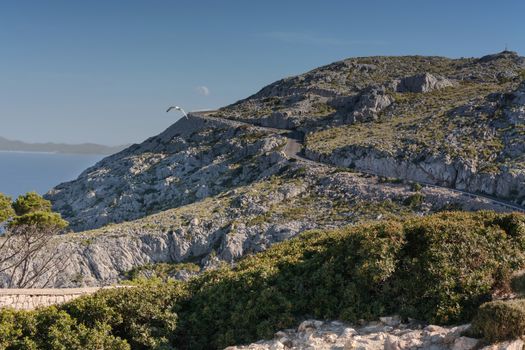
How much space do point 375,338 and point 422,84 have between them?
96396 millimetres

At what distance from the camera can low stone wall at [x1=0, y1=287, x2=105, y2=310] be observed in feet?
57.9

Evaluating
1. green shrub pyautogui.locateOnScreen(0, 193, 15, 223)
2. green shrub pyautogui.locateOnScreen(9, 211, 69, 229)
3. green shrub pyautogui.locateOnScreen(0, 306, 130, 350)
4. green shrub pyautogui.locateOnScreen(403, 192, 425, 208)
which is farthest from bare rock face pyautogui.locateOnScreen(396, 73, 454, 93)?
green shrub pyautogui.locateOnScreen(0, 306, 130, 350)

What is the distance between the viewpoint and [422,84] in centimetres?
9994

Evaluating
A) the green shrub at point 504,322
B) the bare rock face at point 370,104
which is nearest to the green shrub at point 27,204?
the green shrub at point 504,322

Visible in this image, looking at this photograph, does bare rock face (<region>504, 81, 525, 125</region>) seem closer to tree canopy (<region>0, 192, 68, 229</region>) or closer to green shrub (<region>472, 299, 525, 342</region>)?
tree canopy (<region>0, 192, 68, 229</region>)

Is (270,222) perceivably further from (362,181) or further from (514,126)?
(514,126)

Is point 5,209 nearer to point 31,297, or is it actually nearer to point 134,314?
point 31,297

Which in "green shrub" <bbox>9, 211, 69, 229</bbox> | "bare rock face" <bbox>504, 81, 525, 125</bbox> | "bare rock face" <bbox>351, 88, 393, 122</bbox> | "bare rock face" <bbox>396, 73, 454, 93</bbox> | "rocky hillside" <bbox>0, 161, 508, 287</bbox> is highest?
"bare rock face" <bbox>396, 73, 454, 93</bbox>

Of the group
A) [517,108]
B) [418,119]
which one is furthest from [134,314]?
[418,119]

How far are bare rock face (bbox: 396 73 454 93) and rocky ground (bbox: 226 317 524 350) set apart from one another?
9351 centimetres

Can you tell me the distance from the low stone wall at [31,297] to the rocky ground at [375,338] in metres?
9.12

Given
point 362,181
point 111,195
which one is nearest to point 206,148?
point 111,195

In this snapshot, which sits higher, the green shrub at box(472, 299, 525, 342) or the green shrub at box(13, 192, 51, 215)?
the green shrub at box(13, 192, 51, 215)

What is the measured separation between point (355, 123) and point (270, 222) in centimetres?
4178
